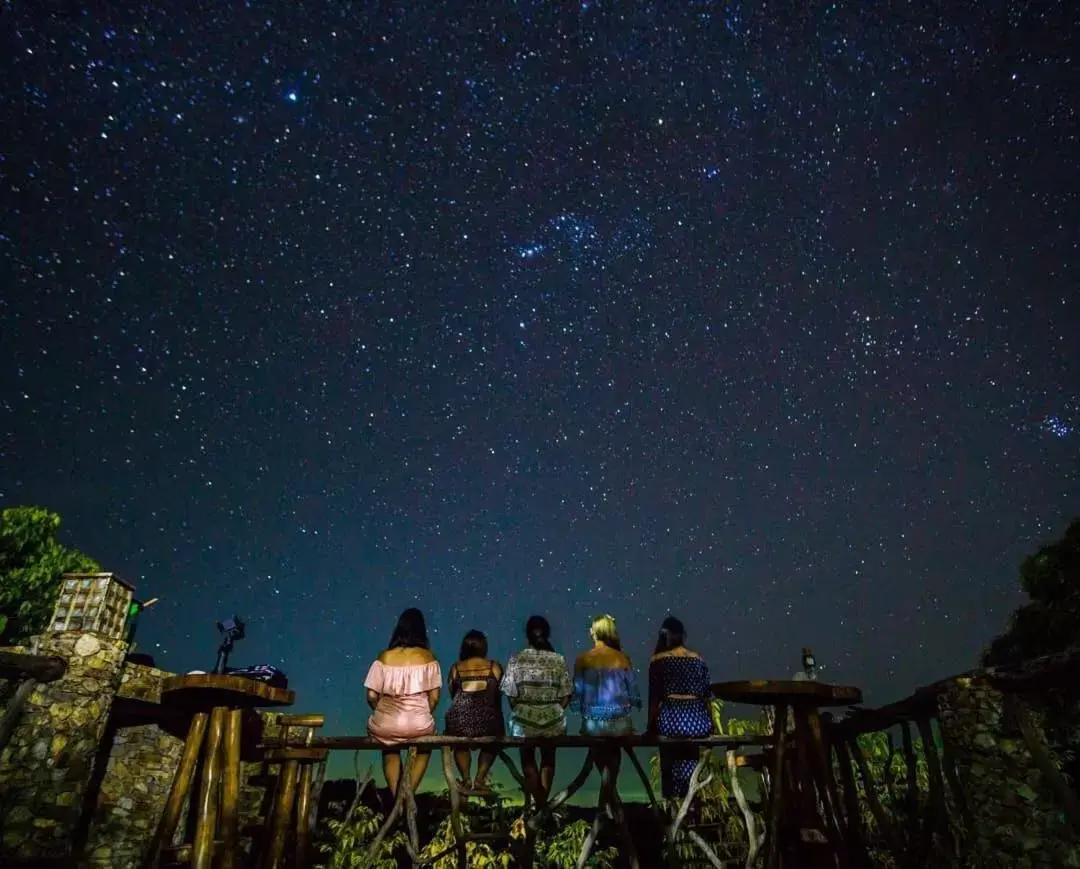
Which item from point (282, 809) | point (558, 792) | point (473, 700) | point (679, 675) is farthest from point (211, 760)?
point (679, 675)

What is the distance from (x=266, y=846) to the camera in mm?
6125

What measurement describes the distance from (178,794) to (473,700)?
3120 millimetres

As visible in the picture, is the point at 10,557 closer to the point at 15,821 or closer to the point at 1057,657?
the point at 15,821

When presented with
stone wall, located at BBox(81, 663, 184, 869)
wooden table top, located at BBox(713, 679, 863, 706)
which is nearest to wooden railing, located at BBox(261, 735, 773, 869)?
wooden table top, located at BBox(713, 679, 863, 706)

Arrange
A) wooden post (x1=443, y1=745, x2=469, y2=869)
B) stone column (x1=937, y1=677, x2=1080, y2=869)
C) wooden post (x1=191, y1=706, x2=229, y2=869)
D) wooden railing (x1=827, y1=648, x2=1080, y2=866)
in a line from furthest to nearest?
wooden post (x1=443, y1=745, x2=469, y2=869) → stone column (x1=937, y1=677, x2=1080, y2=869) → wooden post (x1=191, y1=706, x2=229, y2=869) → wooden railing (x1=827, y1=648, x2=1080, y2=866)

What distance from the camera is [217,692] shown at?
4.72 meters

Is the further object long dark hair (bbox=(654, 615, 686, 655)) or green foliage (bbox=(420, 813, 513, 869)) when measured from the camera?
green foliage (bbox=(420, 813, 513, 869))

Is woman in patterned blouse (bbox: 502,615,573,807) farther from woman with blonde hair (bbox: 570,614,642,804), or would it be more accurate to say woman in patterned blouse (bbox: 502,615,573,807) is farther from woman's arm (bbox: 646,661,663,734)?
woman's arm (bbox: 646,661,663,734)

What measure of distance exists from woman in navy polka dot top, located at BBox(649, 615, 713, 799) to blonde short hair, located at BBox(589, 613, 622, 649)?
583 millimetres

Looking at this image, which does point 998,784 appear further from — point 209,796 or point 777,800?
point 209,796

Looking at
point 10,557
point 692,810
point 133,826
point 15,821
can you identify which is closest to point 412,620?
point 692,810

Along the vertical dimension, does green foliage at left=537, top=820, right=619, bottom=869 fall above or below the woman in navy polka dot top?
below

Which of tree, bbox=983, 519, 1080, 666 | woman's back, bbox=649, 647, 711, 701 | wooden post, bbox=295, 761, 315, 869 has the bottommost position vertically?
wooden post, bbox=295, 761, 315, 869

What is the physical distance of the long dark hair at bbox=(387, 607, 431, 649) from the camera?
7.00 meters
